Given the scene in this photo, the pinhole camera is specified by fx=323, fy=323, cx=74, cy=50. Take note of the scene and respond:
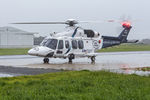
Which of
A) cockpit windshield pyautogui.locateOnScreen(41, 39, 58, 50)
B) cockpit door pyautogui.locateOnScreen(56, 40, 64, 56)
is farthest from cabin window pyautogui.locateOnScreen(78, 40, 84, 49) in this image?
cockpit windshield pyautogui.locateOnScreen(41, 39, 58, 50)

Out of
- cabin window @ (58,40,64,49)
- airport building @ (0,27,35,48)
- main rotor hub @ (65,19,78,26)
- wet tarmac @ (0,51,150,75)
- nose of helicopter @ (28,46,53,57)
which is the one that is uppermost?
main rotor hub @ (65,19,78,26)

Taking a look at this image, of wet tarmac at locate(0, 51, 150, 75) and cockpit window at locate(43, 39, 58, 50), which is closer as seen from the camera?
wet tarmac at locate(0, 51, 150, 75)

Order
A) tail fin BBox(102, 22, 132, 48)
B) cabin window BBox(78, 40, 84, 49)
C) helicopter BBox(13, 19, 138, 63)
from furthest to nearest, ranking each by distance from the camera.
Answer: tail fin BBox(102, 22, 132, 48) → cabin window BBox(78, 40, 84, 49) → helicopter BBox(13, 19, 138, 63)

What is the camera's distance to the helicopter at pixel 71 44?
2436 cm

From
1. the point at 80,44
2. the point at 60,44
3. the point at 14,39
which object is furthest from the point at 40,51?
the point at 14,39

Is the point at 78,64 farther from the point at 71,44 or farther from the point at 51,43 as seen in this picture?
the point at 51,43

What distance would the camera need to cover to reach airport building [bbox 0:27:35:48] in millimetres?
85019

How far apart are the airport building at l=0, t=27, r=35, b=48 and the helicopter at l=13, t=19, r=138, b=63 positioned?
56.8 m

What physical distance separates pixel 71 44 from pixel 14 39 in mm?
65419

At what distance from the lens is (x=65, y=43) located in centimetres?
2544

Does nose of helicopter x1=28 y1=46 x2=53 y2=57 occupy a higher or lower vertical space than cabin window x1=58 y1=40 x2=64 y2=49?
lower

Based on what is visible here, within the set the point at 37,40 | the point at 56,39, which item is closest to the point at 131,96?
the point at 56,39

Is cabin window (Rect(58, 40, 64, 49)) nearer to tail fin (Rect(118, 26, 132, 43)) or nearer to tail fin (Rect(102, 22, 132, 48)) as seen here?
tail fin (Rect(102, 22, 132, 48))

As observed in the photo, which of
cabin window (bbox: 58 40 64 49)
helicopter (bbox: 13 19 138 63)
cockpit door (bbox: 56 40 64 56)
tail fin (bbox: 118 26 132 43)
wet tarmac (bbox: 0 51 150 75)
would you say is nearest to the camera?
wet tarmac (bbox: 0 51 150 75)
